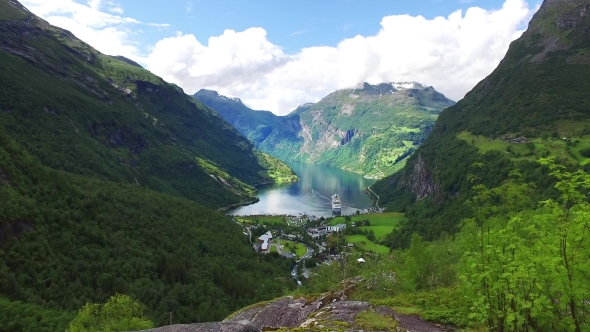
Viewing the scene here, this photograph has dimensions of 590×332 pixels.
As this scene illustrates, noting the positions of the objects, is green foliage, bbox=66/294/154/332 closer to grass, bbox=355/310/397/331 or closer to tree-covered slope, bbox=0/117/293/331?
tree-covered slope, bbox=0/117/293/331

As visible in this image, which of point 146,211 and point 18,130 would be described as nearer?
point 146,211

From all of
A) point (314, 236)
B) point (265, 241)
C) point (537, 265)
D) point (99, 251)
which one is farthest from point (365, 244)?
point (537, 265)

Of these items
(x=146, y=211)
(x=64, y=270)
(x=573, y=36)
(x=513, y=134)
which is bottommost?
(x=64, y=270)

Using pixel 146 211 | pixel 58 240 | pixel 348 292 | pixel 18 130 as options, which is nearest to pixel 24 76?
pixel 18 130

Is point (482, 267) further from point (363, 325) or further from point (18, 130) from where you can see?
point (18, 130)

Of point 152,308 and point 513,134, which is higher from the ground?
point 513,134

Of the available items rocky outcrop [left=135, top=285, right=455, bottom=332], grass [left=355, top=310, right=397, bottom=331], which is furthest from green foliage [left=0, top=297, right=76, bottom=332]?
grass [left=355, top=310, right=397, bottom=331]

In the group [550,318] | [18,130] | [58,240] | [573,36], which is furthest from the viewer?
[573,36]

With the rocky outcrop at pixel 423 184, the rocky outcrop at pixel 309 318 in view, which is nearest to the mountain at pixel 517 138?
the rocky outcrop at pixel 423 184
